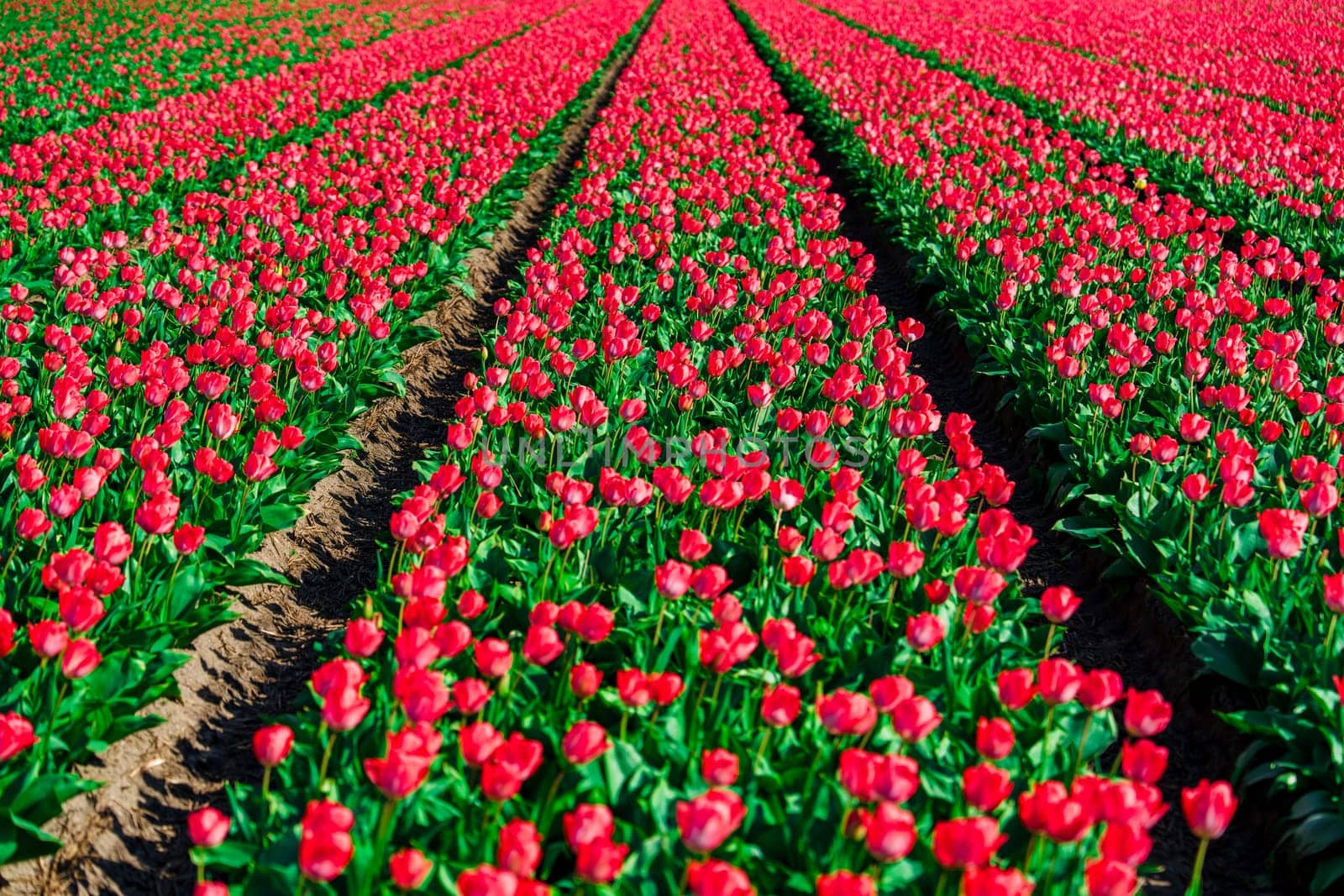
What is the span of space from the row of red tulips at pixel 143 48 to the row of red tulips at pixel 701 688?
384 inches

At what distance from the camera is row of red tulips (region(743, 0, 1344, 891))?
10.7 feet

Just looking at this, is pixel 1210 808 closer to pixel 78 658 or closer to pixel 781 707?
pixel 781 707

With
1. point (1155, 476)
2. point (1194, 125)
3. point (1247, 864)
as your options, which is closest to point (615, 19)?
point (1194, 125)

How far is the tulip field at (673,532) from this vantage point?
8.16 ft

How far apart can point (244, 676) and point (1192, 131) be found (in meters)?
12.6

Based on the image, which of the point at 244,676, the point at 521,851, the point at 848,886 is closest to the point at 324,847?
the point at 521,851

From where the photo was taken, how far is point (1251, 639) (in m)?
3.42

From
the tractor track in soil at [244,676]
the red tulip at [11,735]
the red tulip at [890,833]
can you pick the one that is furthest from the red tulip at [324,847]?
the tractor track in soil at [244,676]

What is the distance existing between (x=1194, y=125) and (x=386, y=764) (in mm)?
13638

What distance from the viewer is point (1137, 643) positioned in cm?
425

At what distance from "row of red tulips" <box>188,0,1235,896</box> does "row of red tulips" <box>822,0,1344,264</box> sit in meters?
6.18

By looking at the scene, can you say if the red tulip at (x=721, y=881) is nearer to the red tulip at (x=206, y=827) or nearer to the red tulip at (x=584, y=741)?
the red tulip at (x=584, y=741)

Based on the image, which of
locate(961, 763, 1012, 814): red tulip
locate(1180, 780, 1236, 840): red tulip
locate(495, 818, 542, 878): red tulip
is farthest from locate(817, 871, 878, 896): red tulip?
locate(1180, 780, 1236, 840): red tulip

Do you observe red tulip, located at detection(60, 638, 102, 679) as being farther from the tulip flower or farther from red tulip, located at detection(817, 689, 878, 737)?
the tulip flower
